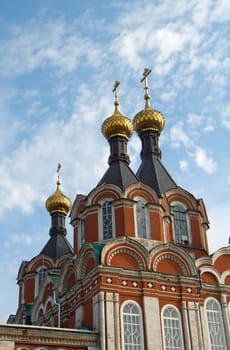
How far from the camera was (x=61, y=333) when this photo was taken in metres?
14.6

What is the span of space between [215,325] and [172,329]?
164 centimetres

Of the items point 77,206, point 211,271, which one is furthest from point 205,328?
point 77,206

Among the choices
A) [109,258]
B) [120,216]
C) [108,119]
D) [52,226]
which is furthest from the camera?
[52,226]

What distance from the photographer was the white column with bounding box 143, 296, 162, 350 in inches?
593

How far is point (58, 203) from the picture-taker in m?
24.8

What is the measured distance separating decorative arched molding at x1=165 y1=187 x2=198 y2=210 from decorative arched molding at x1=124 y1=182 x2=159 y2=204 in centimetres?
129

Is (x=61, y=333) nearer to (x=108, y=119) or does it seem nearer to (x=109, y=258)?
(x=109, y=258)

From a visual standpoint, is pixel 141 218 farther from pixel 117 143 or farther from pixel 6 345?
pixel 6 345

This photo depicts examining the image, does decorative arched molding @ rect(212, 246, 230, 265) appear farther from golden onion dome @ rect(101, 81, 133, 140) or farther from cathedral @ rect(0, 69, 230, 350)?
golden onion dome @ rect(101, 81, 133, 140)

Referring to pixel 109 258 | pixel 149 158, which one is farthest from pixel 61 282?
pixel 149 158

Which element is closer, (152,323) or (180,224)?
(152,323)

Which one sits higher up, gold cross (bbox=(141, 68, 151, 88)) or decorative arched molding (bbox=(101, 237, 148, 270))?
gold cross (bbox=(141, 68, 151, 88))

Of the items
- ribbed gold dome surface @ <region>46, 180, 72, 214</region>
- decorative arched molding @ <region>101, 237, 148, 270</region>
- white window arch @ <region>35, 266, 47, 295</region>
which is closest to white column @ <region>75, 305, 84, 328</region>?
decorative arched molding @ <region>101, 237, 148, 270</region>

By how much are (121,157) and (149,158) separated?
1501 mm
